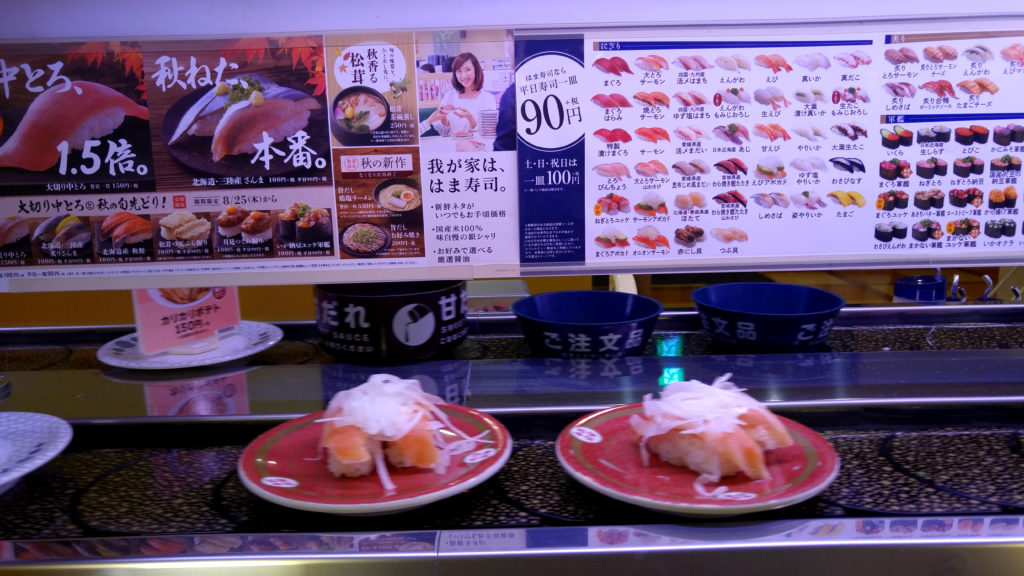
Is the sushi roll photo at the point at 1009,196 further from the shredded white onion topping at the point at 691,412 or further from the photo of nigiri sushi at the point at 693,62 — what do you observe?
the shredded white onion topping at the point at 691,412

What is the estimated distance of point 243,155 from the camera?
1086 millimetres

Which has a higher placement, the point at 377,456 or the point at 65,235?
the point at 65,235

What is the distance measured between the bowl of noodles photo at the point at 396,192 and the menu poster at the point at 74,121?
338 mm

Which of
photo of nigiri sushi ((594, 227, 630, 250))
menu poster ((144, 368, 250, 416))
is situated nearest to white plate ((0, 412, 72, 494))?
menu poster ((144, 368, 250, 416))

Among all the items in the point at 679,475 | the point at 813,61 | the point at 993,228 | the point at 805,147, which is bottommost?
the point at 679,475

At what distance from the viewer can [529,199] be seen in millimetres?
1114

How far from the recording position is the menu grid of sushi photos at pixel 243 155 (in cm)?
107

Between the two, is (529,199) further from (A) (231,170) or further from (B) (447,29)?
(A) (231,170)

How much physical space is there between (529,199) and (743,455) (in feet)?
1.65

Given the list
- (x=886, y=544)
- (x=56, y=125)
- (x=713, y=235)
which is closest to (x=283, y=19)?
(x=56, y=125)

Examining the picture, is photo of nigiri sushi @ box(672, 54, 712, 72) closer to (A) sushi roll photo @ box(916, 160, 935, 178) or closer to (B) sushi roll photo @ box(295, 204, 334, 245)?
(A) sushi roll photo @ box(916, 160, 935, 178)

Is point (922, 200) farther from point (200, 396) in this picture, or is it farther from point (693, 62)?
point (200, 396)

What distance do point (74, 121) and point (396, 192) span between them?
0.48 meters

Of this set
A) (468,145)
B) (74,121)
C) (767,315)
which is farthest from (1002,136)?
(74,121)
